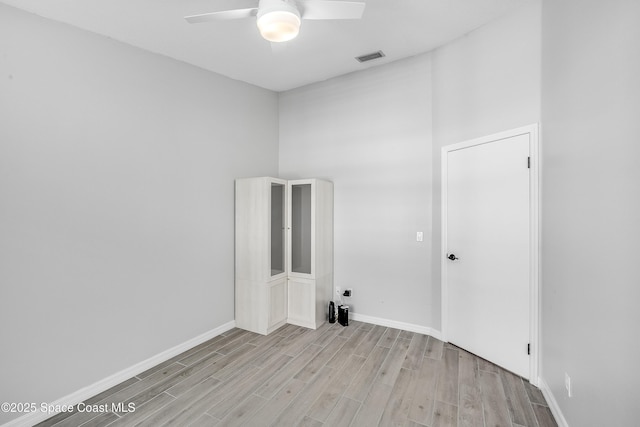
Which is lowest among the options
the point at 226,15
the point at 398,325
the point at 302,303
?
the point at 398,325

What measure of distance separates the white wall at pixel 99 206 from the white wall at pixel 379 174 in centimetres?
132

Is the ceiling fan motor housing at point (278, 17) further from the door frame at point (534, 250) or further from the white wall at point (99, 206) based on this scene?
the door frame at point (534, 250)

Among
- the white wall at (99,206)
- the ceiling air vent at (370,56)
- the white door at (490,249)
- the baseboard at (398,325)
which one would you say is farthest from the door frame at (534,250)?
the white wall at (99,206)

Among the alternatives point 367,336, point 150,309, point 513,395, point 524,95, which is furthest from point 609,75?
point 150,309

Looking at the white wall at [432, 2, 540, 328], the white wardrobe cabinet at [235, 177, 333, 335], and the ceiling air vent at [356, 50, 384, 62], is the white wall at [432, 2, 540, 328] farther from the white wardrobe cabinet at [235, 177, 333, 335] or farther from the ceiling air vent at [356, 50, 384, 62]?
the white wardrobe cabinet at [235, 177, 333, 335]

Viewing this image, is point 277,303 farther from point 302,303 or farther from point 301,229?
point 301,229

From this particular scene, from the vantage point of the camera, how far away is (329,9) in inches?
72.1

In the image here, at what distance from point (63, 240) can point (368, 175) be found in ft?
9.51

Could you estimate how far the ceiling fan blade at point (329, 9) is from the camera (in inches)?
68.8

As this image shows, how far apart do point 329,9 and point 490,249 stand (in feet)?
7.49

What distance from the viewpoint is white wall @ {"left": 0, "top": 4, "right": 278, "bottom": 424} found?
6.34ft

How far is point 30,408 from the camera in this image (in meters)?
1.94

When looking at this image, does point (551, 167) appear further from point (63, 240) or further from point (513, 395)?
point (63, 240)

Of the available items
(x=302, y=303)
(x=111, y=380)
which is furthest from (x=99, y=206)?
(x=302, y=303)
